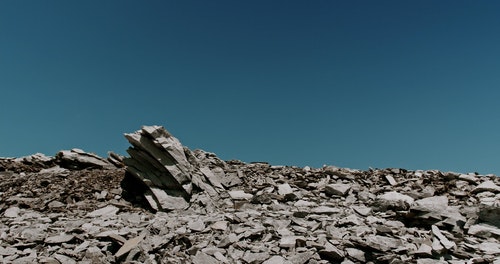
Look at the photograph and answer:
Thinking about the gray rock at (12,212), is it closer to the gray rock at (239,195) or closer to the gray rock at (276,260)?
the gray rock at (239,195)

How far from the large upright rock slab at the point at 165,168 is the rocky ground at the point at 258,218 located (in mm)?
216

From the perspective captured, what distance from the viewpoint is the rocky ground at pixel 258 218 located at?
1028cm

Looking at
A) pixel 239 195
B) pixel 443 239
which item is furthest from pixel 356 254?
pixel 239 195

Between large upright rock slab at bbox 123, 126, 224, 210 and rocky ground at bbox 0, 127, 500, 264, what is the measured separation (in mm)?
216

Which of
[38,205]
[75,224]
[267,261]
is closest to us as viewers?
[267,261]

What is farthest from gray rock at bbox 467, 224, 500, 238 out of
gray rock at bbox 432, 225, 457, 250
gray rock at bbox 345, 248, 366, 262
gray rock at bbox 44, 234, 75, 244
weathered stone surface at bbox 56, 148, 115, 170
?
weathered stone surface at bbox 56, 148, 115, 170

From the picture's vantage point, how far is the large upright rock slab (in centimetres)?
1602

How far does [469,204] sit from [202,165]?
13.2m

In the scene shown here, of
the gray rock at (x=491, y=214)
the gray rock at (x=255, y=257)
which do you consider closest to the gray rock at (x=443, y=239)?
the gray rock at (x=491, y=214)

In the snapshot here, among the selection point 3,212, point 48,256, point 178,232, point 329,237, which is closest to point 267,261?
point 329,237

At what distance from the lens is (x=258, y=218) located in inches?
512

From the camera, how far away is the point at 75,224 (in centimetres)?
1285

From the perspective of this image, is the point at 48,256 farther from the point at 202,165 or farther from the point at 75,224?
the point at 202,165

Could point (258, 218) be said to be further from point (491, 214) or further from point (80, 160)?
point (80, 160)
